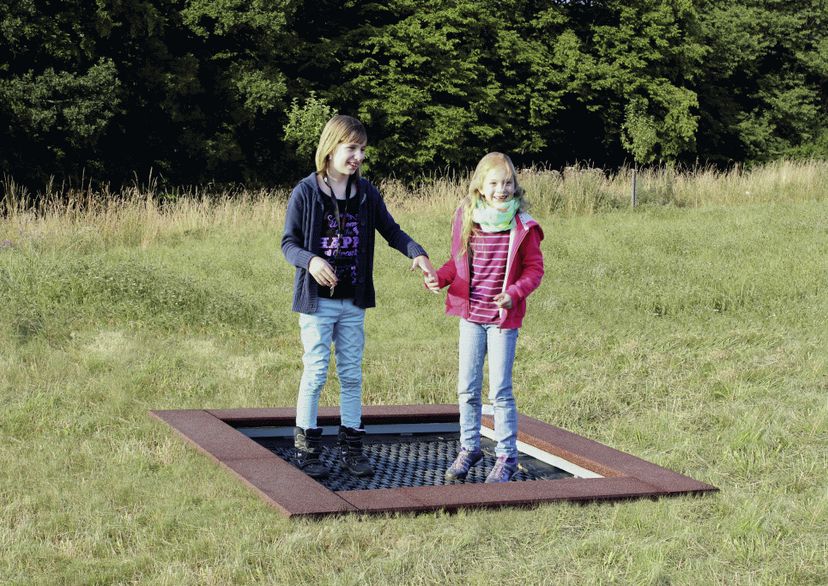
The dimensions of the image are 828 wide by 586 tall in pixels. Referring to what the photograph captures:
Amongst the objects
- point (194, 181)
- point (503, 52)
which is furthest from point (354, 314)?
point (503, 52)

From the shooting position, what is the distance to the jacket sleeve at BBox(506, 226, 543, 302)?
5.52 metres

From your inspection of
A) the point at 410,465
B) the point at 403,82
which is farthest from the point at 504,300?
the point at 403,82

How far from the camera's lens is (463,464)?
19.1 ft

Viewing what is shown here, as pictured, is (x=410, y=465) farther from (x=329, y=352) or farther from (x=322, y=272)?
(x=322, y=272)

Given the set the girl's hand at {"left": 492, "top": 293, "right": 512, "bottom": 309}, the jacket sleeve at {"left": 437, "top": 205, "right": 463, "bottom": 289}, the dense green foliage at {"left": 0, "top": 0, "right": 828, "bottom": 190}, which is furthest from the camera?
the dense green foliage at {"left": 0, "top": 0, "right": 828, "bottom": 190}

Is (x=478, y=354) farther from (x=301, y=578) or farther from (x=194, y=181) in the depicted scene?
(x=194, y=181)

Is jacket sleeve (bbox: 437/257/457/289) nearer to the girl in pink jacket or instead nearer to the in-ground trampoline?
the girl in pink jacket

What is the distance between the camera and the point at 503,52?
34875 mm

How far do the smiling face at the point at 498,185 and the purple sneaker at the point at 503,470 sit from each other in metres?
1.36

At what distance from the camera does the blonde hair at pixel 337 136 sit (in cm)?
548

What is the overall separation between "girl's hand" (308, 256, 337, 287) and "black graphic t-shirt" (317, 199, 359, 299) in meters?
0.26

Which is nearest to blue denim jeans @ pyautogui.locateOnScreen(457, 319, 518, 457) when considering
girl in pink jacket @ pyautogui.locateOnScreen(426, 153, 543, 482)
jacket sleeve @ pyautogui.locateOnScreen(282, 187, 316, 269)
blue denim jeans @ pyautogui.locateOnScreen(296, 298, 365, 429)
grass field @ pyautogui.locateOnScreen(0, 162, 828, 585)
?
girl in pink jacket @ pyautogui.locateOnScreen(426, 153, 543, 482)

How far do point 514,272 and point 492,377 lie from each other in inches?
22.0

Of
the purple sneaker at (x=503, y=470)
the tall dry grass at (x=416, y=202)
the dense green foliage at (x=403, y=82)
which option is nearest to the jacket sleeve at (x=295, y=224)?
the purple sneaker at (x=503, y=470)
